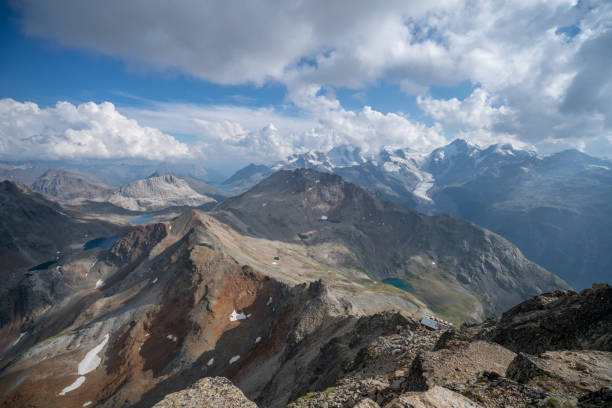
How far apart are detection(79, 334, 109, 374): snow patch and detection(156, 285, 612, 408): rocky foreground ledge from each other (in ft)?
216

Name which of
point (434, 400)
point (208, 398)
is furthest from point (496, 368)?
point (208, 398)

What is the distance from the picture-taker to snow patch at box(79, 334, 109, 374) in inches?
Answer: 2733

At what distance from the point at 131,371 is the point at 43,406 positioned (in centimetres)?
1730

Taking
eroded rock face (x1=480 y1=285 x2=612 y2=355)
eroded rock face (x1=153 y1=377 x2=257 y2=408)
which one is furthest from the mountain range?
eroded rock face (x1=153 y1=377 x2=257 y2=408)

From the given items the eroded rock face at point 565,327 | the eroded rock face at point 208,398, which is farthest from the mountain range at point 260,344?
the eroded rock face at point 208,398

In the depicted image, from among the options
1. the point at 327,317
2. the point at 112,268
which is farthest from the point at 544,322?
the point at 112,268

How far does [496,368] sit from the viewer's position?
17.8 meters

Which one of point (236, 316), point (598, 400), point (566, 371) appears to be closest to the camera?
point (598, 400)

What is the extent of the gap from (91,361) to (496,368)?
95.0m

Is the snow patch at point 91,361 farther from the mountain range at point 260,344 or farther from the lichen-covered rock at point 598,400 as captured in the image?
the lichen-covered rock at point 598,400

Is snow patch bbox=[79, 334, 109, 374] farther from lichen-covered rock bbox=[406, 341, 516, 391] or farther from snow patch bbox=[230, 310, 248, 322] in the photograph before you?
lichen-covered rock bbox=[406, 341, 516, 391]

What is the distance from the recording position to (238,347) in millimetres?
67938

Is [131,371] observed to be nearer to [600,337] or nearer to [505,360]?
[505,360]

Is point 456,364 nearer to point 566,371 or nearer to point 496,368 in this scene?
point 496,368
